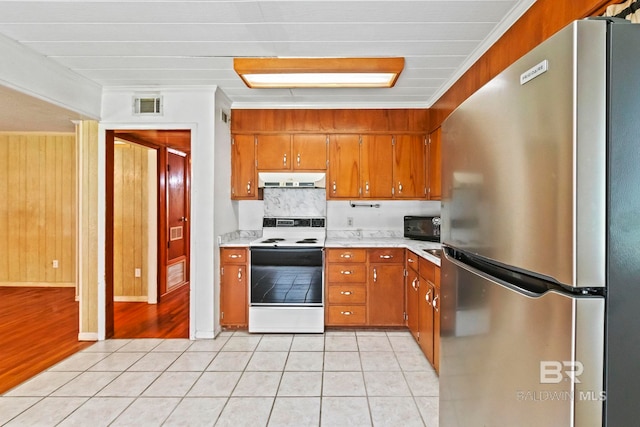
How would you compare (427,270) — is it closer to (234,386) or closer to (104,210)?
(234,386)

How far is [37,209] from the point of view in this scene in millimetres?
5578

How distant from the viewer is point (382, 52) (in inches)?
103

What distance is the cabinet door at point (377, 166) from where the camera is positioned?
154 inches

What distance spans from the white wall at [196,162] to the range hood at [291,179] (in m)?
0.61

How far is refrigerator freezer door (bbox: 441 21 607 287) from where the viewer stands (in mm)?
613

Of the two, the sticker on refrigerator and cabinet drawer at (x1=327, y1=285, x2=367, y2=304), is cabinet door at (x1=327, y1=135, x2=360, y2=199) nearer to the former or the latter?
cabinet drawer at (x1=327, y1=285, x2=367, y2=304)

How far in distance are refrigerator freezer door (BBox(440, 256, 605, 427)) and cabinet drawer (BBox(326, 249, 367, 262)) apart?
2.48 metres

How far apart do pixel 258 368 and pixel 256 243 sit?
1.22m

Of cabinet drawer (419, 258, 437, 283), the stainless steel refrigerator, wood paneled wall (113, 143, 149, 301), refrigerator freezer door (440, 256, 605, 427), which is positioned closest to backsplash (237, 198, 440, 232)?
cabinet drawer (419, 258, 437, 283)

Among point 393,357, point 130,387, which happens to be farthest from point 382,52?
point 130,387

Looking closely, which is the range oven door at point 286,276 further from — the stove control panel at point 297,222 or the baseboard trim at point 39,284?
the baseboard trim at point 39,284

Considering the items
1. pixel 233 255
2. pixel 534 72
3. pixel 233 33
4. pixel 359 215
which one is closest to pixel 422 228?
pixel 359 215

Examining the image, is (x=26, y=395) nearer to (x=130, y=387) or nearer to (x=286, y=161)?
(x=130, y=387)

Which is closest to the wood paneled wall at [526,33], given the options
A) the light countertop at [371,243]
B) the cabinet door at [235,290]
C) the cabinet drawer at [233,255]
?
the light countertop at [371,243]
